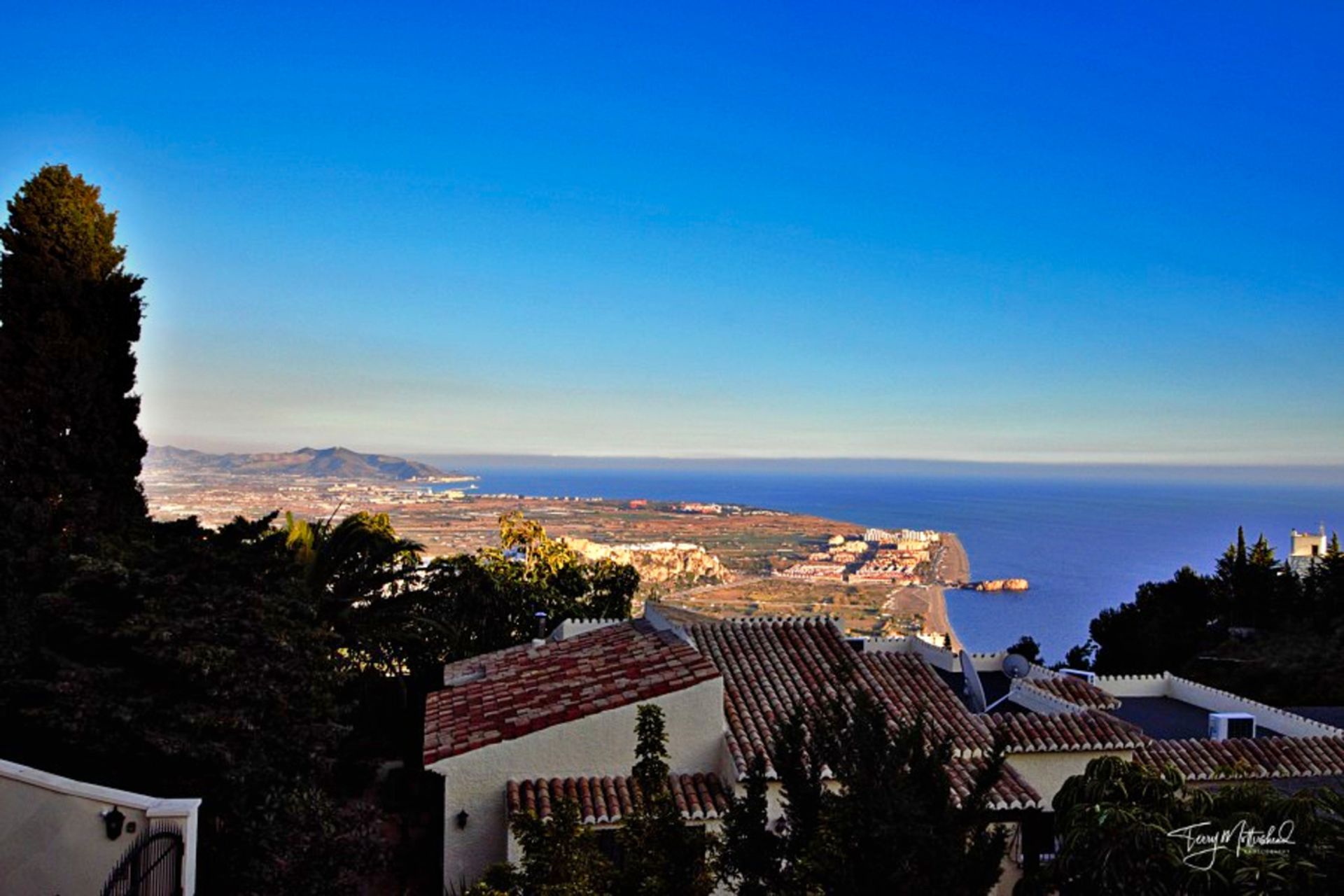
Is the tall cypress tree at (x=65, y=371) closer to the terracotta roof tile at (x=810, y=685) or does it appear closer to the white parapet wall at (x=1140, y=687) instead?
the terracotta roof tile at (x=810, y=685)

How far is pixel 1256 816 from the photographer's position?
643cm

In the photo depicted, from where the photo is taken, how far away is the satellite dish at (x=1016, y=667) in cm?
1537

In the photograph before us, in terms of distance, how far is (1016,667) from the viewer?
50.5 feet

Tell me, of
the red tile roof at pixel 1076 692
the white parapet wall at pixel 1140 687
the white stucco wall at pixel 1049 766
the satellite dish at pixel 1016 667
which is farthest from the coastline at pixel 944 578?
the white stucco wall at pixel 1049 766

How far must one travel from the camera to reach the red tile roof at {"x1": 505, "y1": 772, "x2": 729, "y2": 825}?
364 inches

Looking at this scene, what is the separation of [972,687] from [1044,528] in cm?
12725

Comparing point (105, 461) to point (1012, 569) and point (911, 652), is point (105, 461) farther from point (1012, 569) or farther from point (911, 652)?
point (1012, 569)

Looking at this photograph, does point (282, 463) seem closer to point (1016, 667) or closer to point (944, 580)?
point (944, 580)

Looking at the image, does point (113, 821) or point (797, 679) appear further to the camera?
point (797, 679)

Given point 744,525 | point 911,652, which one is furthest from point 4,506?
point 744,525

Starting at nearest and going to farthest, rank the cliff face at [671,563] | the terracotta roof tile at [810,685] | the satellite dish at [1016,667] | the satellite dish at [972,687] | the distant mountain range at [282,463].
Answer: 1. the terracotta roof tile at [810,685]
2. the satellite dish at [972,687]
3. the satellite dish at [1016,667]
4. the cliff face at [671,563]
5. the distant mountain range at [282,463]

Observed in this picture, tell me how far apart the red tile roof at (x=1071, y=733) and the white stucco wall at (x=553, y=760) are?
11.7ft

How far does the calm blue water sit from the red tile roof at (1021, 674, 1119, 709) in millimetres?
23702

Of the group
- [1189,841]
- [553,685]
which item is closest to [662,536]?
[553,685]
